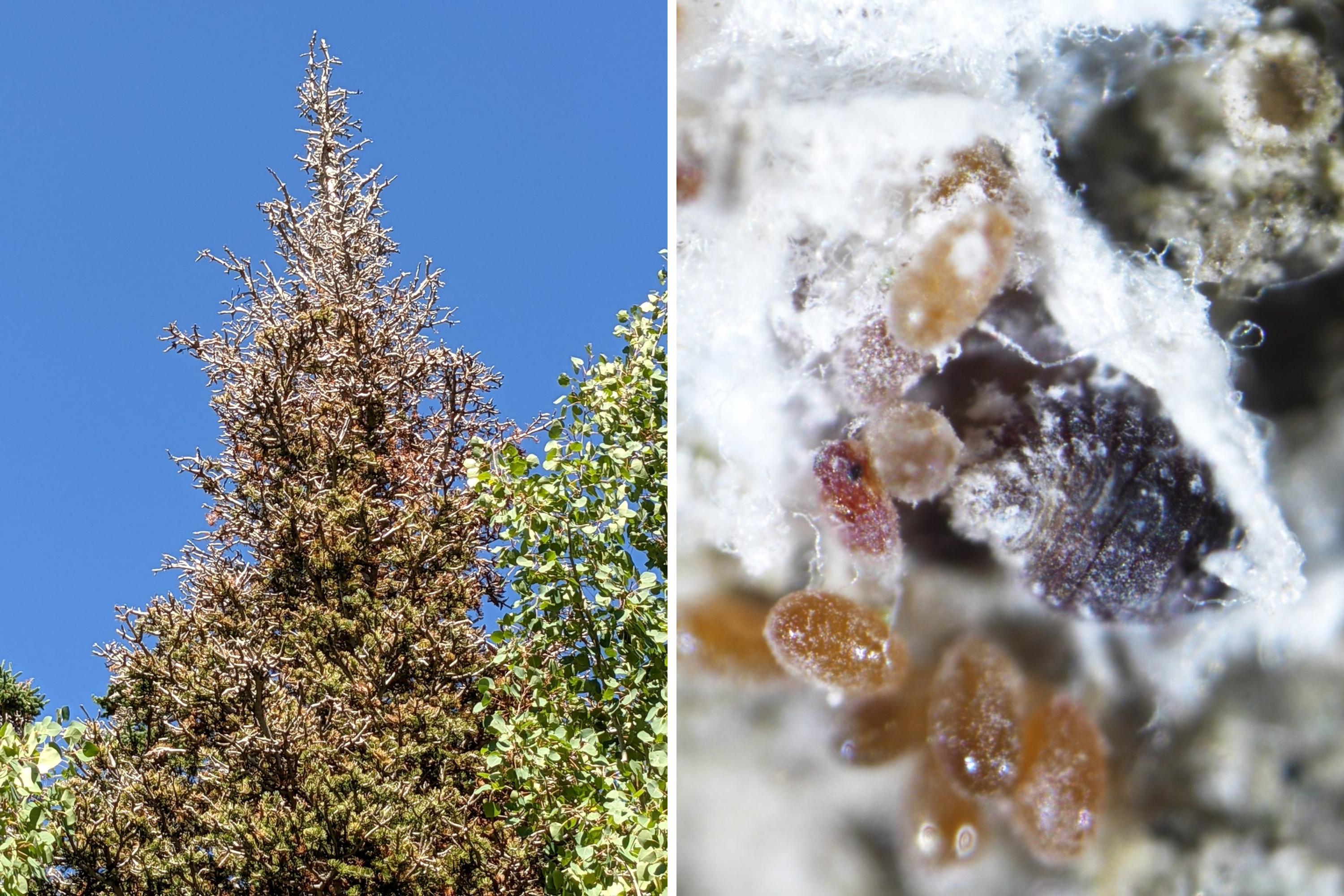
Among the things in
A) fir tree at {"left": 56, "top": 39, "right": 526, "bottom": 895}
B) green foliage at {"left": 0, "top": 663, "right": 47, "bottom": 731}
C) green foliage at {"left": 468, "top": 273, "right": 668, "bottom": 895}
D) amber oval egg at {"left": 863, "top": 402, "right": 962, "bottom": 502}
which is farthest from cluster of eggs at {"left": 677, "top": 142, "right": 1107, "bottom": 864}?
green foliage at {"left": 0, "top": 663, "right": 47, "bottom": 731}

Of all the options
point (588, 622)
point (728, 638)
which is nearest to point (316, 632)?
point (588, 622)

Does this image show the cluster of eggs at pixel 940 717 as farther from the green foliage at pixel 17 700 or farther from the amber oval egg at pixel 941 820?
the green foliage at pixel 17 700

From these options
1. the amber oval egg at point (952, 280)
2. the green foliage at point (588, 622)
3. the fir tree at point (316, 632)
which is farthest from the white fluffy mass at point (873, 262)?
the fir tree at point (316, 632)

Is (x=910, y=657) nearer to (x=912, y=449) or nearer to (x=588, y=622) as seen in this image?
(x=912, y=449)

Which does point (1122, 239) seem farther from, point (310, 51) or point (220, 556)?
point (310, 51)

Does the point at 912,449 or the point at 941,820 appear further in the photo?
the point at 912,449

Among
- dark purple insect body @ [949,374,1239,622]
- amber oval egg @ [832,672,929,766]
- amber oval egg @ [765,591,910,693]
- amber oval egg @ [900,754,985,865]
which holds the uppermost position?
dark purple insect body @ [949,374,1239,622]

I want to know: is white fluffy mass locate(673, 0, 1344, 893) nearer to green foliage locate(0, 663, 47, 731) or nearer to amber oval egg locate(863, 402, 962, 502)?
amber oval egg locate(863, 402, 962, 502)
